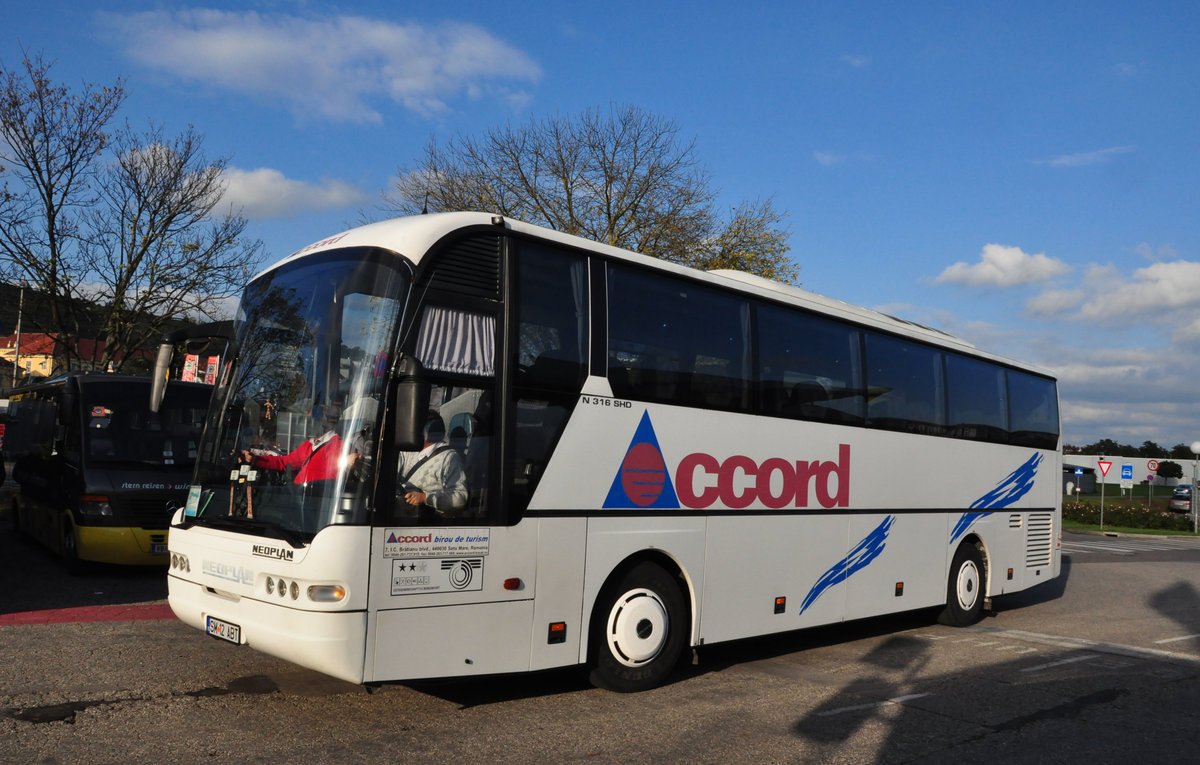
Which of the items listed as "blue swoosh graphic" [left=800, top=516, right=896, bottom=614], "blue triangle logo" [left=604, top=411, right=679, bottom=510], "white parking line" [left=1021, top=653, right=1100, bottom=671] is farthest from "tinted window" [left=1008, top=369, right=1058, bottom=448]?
"blue triangle logo" [left=604, top=411, right=679, bottom=510]

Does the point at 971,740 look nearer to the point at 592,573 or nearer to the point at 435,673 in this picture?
the point at 592,573

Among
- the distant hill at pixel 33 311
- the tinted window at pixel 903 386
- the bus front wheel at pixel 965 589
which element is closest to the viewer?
the tinted window at pixel 903 386

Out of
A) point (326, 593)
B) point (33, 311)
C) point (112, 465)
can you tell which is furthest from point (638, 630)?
point (33, 311)

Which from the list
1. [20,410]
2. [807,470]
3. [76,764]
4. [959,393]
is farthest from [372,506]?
[20,410]

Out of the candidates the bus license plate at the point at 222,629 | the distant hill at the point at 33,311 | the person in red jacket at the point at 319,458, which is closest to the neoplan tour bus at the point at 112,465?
the bus license plate at the point at 222,629

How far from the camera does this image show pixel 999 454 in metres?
12.7

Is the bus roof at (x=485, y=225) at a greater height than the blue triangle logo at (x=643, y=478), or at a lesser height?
greater

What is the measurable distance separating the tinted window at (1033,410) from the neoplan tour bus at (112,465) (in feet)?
36.7

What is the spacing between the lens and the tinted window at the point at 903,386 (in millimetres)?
10398

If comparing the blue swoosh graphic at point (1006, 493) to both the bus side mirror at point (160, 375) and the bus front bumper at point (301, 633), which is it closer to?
the bus front bumper at point (301, 633)

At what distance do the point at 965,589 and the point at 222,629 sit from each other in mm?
9136

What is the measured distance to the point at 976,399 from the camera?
12359 mm

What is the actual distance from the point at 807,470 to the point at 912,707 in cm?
252

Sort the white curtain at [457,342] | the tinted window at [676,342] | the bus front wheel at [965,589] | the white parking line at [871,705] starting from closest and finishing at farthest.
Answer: the white curtain at [457,342] < the white parking line at [871,705] < the tinted window at [676,342] < the bus front wheel at [965,589]
